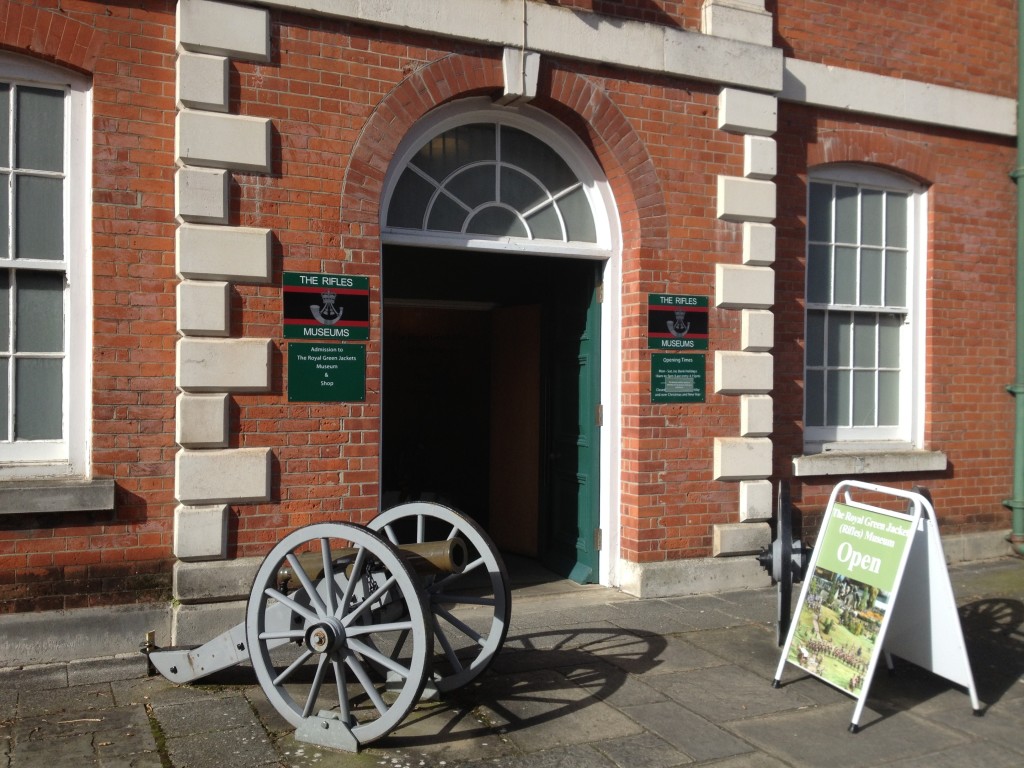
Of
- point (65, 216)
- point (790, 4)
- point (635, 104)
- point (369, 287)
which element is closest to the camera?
point (65, 216)

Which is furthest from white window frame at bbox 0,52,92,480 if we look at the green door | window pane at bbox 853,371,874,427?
window pane at bbox 853,371,874,427

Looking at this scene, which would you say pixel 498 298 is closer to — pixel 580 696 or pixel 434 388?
pixel 434 388

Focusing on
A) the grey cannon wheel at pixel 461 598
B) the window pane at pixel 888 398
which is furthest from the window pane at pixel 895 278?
the grey cannon wheel at pixel 461 598

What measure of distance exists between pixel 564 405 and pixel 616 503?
1.12 meters

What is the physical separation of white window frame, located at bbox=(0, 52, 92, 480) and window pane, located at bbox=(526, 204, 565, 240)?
10.3ft

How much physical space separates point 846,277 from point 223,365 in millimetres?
5469

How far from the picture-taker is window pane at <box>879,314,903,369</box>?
895 centimetres

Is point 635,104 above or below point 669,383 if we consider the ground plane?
above

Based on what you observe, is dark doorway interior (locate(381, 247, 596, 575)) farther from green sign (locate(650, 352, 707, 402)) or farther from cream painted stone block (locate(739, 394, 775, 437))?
cream painted stone block (locate(739, 394, 775, 437))

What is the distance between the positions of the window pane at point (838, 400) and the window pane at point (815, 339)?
7.3 inches

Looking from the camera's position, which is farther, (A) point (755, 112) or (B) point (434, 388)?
(B) point (434, 388)

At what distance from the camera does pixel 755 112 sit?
7.88 m

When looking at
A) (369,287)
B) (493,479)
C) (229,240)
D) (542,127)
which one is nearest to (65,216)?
(229,240)

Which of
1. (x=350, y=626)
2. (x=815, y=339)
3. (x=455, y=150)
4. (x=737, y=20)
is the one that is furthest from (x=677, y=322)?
(x=350, y=626)
